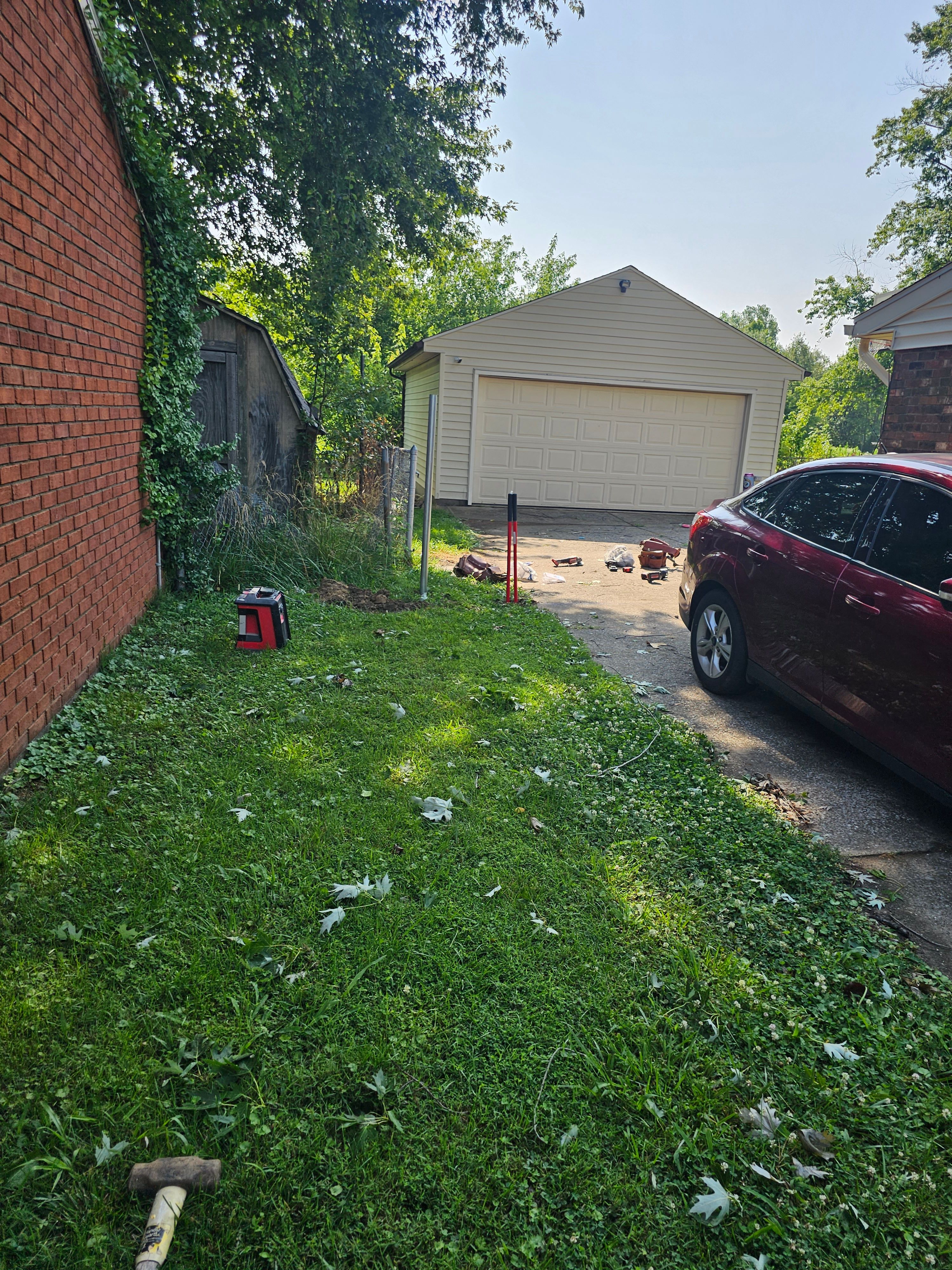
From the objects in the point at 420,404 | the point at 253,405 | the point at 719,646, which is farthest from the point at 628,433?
the point at 719,646

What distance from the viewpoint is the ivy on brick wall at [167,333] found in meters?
5.51

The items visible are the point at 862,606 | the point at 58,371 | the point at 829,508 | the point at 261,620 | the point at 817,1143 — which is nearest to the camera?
the point at 817,1143

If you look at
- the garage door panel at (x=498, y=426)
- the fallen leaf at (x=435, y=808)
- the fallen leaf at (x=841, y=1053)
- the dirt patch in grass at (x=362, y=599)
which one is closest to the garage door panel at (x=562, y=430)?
the garage door panel at (x=498, y=426)

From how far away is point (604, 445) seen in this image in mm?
16328

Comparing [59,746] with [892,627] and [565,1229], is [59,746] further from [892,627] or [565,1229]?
[892,627]

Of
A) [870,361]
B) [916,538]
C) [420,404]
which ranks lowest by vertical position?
[916,538]

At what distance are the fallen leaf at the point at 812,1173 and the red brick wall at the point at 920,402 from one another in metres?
8.23

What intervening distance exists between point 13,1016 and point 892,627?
377 centimetres

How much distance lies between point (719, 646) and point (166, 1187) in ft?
14.8

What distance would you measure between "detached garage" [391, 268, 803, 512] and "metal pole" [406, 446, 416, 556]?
20.1 ft

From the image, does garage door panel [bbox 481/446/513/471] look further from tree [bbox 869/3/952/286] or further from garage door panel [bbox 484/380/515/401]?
tree [bbox 869/3/952/286]

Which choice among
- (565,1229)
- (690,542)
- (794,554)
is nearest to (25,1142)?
(565,1229)

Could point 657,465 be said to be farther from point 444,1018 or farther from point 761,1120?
point 761,1120

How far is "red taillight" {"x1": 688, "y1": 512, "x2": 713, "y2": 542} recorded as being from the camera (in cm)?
568
